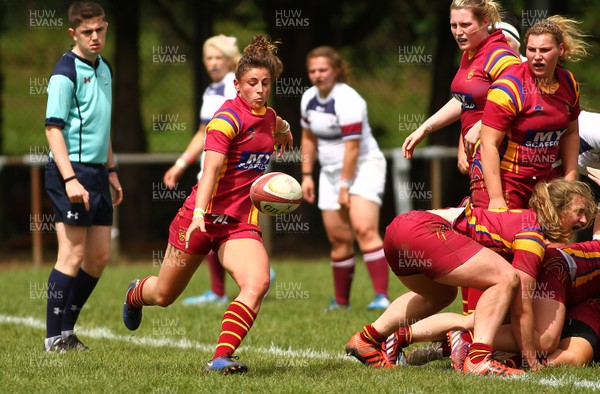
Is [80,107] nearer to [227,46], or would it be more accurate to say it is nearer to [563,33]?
[227,46]

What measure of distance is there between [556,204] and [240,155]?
187cm

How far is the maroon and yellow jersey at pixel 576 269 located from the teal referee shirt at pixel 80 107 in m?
3.09

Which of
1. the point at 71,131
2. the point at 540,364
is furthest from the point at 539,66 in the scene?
the point at 71,131

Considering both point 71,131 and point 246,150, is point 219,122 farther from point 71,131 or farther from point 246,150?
point 71,131

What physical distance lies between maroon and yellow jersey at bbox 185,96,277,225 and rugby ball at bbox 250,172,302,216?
118 mm

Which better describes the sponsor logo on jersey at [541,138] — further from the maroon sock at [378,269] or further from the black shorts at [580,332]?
the maroon sock at [378,269]

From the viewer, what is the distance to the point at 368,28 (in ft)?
55.6

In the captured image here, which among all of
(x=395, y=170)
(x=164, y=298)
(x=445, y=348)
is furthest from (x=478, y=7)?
(x=395, y=170)

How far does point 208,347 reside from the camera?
7684 mm

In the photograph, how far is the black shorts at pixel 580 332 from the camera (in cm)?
658

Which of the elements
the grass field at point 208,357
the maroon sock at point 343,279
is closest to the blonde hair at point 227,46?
the maroon sock at point 343,279

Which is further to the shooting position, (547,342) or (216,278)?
(216,278)

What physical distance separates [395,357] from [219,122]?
1823 millimetres

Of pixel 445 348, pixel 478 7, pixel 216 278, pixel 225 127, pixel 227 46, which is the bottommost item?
pixel 216 278
